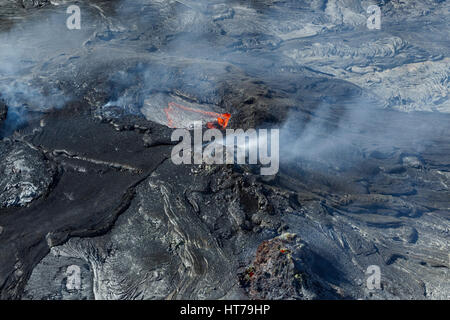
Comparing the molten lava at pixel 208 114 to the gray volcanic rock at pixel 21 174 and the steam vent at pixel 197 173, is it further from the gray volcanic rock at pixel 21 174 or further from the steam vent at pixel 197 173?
the gray volcanic rock at pixel 21 174

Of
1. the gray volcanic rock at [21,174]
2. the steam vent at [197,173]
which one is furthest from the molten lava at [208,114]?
the gray volcanic rock at [21,174]

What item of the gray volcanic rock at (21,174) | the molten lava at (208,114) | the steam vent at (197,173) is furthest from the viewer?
the molten lava at (208,114)

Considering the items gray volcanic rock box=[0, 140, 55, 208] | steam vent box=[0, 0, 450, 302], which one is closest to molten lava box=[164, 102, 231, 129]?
steam vent box=[0, 0, 450, 302]

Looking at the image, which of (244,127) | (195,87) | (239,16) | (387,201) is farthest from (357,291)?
(239,16)

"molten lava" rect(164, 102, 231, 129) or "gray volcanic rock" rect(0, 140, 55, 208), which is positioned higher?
"molten lava" rect(164, 102, 231, 129)

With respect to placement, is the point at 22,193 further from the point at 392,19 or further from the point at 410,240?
the point at 392,19

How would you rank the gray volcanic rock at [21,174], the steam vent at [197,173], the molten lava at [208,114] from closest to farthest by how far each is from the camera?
the steam vent at [197,173], the gray volcanic rock at [21,174], the molten lava at [208,114]

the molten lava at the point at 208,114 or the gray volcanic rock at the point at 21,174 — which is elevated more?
the molten lava at the point at 208,114

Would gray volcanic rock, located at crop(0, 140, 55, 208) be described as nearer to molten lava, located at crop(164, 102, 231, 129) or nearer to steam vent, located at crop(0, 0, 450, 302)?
steam vent, located at crop(0, 0, 450, 302)

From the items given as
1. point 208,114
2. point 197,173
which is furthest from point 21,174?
point 208,114
